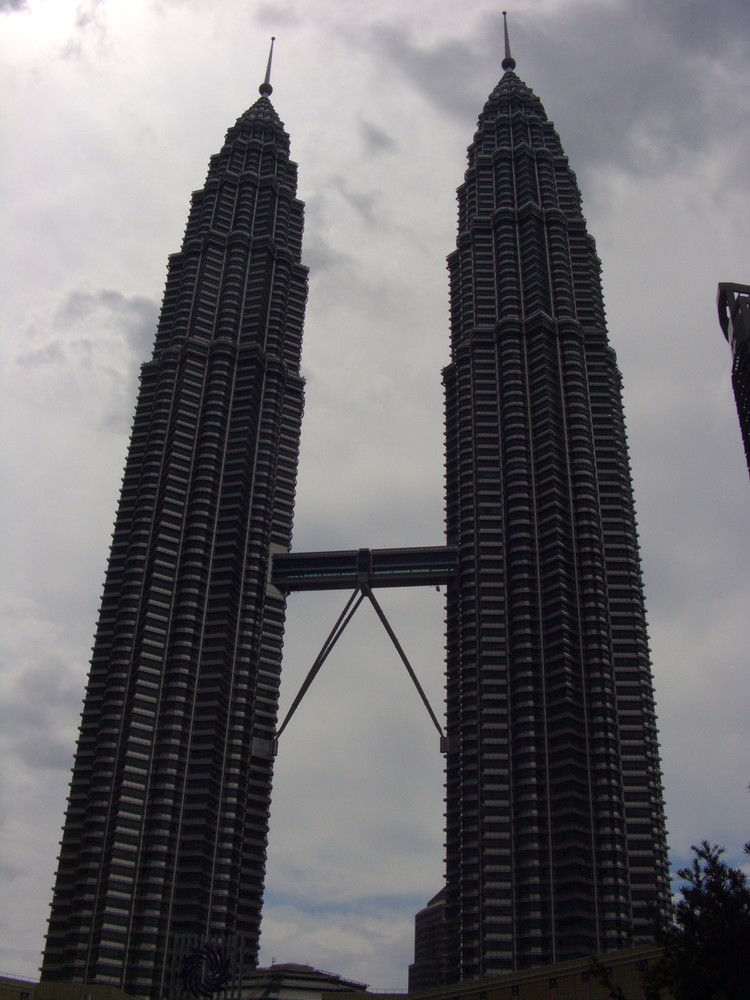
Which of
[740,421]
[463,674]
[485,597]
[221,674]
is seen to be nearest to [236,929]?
[221,674]

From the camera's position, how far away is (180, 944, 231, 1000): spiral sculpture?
12723 centimetres

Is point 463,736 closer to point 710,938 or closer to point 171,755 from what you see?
point 171,755

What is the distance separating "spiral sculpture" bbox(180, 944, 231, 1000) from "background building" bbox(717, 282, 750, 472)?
89034mm

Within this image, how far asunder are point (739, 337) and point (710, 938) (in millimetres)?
110687

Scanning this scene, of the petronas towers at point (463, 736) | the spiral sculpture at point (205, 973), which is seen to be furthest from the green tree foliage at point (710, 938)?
the petronas towers at point (463, 736)

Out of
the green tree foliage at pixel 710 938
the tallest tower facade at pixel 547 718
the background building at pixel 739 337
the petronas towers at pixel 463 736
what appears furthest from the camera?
the petronas towers at pixel 463 736

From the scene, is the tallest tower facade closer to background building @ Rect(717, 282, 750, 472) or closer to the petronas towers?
the petronas towers

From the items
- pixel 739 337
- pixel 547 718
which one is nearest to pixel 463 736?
pixel 547 718

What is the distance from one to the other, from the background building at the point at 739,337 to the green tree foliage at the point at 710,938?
9602cm

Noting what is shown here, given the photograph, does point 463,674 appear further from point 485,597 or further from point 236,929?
point 236,929

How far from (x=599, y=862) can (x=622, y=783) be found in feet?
45.5

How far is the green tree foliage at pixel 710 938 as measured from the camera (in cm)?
4466

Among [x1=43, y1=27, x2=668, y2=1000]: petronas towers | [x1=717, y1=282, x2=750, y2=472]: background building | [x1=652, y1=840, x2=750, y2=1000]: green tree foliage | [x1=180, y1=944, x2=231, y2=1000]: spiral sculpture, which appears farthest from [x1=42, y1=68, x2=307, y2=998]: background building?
[x1=652, y1=840, x2=750, y2=1000]: green tree foliage

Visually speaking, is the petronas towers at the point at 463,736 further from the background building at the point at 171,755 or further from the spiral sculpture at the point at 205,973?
the spiral sculpture at the point at 205,973
